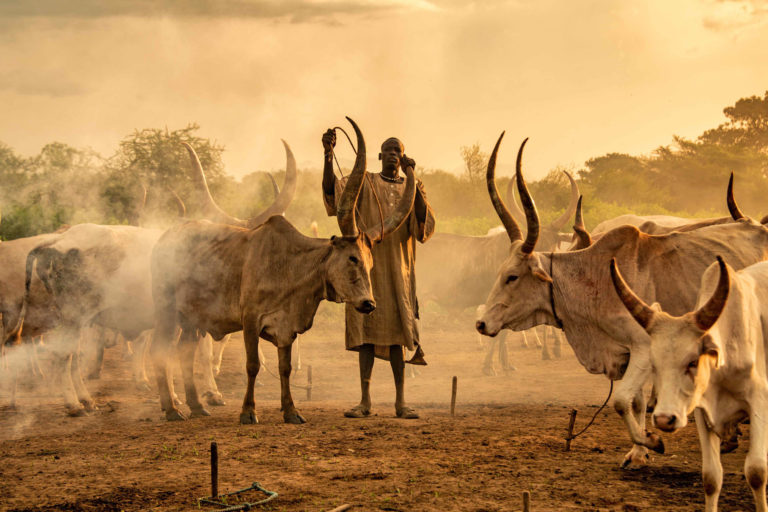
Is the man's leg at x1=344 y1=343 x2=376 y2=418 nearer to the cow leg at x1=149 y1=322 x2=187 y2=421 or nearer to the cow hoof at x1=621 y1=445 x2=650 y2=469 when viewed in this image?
Result: the cow leg at x1=149 y1=322 x2=187 y2=421

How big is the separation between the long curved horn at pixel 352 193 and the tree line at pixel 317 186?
221 inches

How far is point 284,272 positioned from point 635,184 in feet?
102

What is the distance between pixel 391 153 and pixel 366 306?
157 cm

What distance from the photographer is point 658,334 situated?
411 cm

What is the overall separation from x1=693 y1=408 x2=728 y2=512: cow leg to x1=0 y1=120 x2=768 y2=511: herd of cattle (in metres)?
0.01

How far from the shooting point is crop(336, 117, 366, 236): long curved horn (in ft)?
21.6

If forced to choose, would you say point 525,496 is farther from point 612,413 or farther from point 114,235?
point 114,235

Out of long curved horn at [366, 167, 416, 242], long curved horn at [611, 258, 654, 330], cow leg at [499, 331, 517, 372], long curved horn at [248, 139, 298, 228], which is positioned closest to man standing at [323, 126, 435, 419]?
long curved horn at [366, 167, 416, 242]

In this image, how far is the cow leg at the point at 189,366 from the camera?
7.60 m

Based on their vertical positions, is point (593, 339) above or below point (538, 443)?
above

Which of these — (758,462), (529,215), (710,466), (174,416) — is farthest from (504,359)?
(758,462)

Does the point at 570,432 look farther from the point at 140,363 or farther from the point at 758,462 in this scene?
the point at 140,363

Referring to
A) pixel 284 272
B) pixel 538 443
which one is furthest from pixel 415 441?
pixel 284 272

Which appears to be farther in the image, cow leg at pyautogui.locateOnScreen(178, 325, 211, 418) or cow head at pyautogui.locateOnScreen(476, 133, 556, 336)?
cow leg at pyautogui.locateOnScreen(178, 325, 211, 418)
